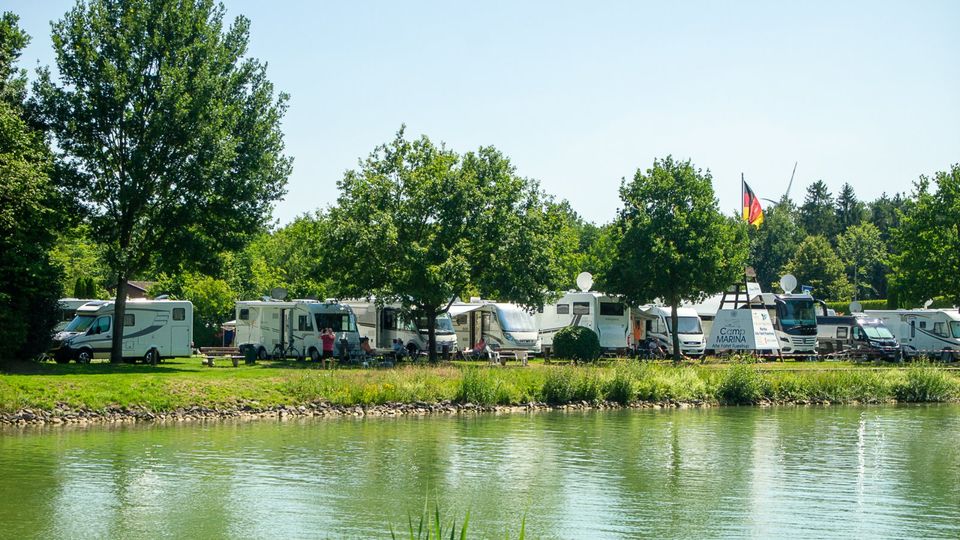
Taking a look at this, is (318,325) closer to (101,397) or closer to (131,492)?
(101,397)

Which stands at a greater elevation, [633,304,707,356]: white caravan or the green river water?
[633,304,707,356]: white caravan

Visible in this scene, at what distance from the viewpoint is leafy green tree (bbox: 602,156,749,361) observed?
4844 centimetres

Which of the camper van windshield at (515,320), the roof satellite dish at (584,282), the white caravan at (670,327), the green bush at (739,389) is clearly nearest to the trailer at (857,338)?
the white caravan at (670,327)

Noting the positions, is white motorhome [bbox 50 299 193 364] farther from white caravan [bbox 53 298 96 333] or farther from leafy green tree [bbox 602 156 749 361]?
leafy green tree [bbox 602 156 749 361]

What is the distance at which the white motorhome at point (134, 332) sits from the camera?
3728 centimetres

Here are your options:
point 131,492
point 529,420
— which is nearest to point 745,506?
point 131,492

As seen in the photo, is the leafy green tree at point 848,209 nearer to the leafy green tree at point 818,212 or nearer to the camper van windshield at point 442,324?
the leafy green tree at point 818,212

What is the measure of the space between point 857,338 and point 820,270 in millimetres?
53174

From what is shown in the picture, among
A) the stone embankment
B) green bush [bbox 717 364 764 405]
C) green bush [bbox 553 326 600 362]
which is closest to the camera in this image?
the stone embankment

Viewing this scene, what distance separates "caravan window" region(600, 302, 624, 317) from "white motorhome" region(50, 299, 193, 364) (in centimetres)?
1961

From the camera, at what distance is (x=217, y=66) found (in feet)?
118

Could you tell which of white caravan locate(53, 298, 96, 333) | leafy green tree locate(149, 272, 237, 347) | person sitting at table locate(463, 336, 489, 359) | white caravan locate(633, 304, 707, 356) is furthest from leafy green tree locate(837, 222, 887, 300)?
white caravan locate(53, 298, 96, 333)

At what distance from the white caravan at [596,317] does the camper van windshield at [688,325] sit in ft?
Answer: 9.39

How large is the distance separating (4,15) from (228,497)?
22610 millimetres
